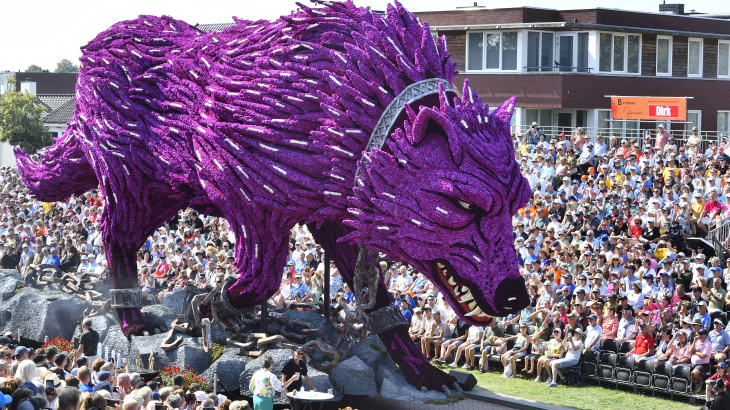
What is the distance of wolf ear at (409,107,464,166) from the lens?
32.9ft

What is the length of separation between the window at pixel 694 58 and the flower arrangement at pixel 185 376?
2389 cm

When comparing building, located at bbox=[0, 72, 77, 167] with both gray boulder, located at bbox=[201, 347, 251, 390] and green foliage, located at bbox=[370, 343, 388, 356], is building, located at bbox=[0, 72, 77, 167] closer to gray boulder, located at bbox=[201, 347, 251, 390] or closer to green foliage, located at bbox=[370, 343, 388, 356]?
gray boulder, located at bbox=[201, 347, 251, 390]

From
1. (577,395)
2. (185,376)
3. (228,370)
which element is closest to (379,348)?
(228,370)

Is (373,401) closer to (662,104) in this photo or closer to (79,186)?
(79,186)

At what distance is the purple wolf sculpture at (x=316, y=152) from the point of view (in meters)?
10.1

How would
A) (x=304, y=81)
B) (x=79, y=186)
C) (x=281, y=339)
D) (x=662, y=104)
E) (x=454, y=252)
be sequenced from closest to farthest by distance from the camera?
(x=454, y=252) < (x=304, y=81) < (x=281, y=339) < (x=79, y=186) < (x=662, y=104)

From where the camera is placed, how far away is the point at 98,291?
1566 cm

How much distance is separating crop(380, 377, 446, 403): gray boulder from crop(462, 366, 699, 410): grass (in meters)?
1.88

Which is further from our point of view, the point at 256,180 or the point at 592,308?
the point at 592,308

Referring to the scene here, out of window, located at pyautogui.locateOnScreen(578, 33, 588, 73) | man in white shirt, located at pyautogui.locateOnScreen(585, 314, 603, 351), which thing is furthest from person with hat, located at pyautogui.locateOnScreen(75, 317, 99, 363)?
window, located at pyautogui.locateOnScreen(578, 33, 588, 73)

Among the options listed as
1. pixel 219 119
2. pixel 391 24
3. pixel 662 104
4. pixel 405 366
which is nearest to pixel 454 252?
pixel 405 366

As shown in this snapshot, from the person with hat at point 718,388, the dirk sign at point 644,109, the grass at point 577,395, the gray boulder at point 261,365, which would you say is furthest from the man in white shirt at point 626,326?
the dirk sign at point 644,109

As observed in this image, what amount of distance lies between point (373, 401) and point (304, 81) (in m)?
4.62

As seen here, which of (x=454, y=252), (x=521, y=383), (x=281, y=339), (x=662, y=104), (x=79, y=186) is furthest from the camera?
(x=662, y=104)
